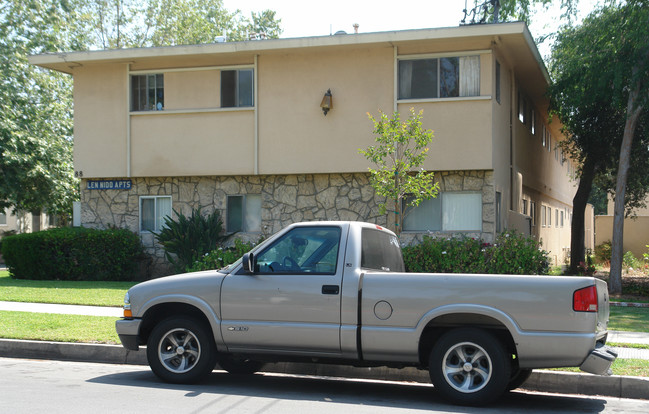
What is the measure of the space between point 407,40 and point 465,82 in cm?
171

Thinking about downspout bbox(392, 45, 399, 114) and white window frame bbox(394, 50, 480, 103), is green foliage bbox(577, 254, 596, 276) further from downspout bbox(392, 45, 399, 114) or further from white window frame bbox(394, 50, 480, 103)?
downspout bbox(392, 45, 399, 114)

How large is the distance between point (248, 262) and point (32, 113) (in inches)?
1055

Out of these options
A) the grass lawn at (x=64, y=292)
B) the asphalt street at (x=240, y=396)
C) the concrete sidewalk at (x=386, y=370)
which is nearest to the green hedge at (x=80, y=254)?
the grass lawn at (x=64, y=292)

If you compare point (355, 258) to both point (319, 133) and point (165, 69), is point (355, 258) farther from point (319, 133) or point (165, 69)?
point (165, 69)

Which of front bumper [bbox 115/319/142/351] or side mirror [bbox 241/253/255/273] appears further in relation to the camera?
front bumper [bbox 115/319/142/351]

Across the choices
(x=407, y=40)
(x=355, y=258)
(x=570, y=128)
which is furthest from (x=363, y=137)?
(x=355, y=258)

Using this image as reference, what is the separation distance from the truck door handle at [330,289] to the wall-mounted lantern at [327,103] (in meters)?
11.0

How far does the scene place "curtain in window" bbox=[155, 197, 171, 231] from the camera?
2025cm

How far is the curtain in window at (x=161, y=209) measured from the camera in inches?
797

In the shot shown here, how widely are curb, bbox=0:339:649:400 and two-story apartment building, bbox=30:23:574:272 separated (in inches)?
362

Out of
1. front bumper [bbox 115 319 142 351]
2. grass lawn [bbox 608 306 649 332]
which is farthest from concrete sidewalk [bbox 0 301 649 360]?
front bumper [bbox 115 319 142 351]

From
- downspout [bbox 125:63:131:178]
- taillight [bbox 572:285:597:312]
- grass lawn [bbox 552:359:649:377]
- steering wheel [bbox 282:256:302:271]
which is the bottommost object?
grass lawn [bbox 552:359:649:377]

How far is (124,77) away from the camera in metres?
20.3

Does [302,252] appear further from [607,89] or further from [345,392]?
[607,89]
